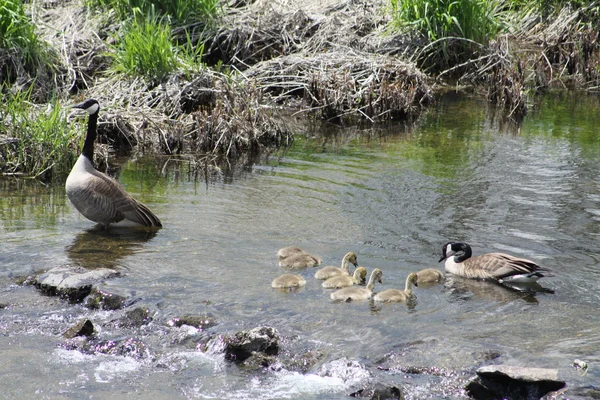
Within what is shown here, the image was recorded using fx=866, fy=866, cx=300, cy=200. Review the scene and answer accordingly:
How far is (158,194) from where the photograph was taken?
1208 cm

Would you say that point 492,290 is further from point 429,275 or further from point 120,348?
point 120,348

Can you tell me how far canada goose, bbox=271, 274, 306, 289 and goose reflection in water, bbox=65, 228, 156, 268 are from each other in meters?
1.88

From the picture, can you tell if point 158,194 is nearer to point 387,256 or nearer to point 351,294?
point 387,256

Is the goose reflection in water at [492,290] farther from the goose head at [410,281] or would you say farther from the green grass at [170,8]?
the green grass at [170,8]

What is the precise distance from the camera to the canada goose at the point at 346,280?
826 centimetres

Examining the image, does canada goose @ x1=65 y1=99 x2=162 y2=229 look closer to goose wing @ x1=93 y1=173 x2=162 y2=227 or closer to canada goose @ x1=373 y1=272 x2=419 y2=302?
goose wing @ x1=93 y1=173 x2=162 y2=227

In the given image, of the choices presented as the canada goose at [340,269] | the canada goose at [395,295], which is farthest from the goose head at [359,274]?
the canada goose at [395,295]

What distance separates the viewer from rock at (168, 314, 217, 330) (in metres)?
7.57

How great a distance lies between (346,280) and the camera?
825 cm

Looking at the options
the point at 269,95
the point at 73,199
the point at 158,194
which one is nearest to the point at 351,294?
the point at 73,199

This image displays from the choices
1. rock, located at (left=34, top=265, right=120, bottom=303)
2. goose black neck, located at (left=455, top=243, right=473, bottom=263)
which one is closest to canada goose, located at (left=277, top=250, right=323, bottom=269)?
goose black neck, located at (left=455, top=243, right=473, bottom=263)

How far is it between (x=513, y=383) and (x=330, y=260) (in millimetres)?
3243

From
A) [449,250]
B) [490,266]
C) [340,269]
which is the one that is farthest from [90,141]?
[490,266]

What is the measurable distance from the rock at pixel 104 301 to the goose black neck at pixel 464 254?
134 inches
